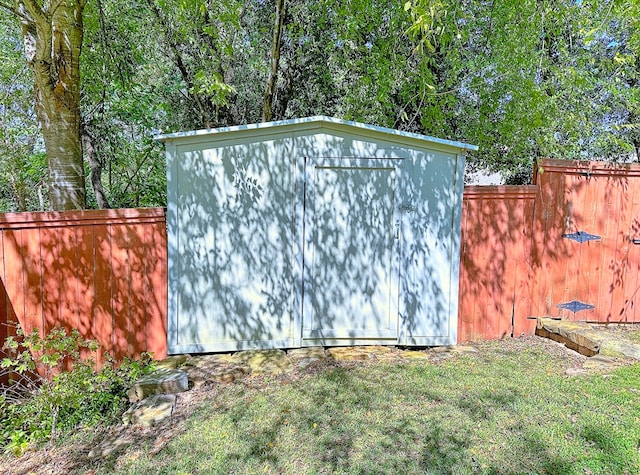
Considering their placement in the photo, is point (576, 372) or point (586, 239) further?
point (586, 239)

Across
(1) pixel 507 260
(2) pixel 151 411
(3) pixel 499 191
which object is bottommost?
(2) pixel 151 411

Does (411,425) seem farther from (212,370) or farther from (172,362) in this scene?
(172,362)

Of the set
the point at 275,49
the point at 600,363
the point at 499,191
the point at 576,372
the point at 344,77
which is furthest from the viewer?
the point at 344,77

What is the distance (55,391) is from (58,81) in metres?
2.70

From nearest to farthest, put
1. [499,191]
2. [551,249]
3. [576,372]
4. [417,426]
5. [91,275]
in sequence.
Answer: [417,426], [576,372], [91,275], [499,191], [551,249]

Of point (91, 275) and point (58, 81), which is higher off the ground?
point (58, 81)

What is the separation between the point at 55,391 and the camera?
2.88m

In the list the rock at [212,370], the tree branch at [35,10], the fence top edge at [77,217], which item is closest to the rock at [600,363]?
the rock at [212,370]

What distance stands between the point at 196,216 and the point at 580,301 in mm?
3946

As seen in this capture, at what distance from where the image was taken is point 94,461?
2.40 metres

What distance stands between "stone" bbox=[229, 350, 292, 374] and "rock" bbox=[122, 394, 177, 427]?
704 mm

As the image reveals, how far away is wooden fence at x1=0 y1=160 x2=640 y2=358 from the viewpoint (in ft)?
11.6

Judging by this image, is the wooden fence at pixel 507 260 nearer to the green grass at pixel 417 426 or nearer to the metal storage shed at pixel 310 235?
the metal storage shed at pixel 310 235

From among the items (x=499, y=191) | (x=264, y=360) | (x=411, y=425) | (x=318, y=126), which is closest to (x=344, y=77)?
(x=318, y=126)
